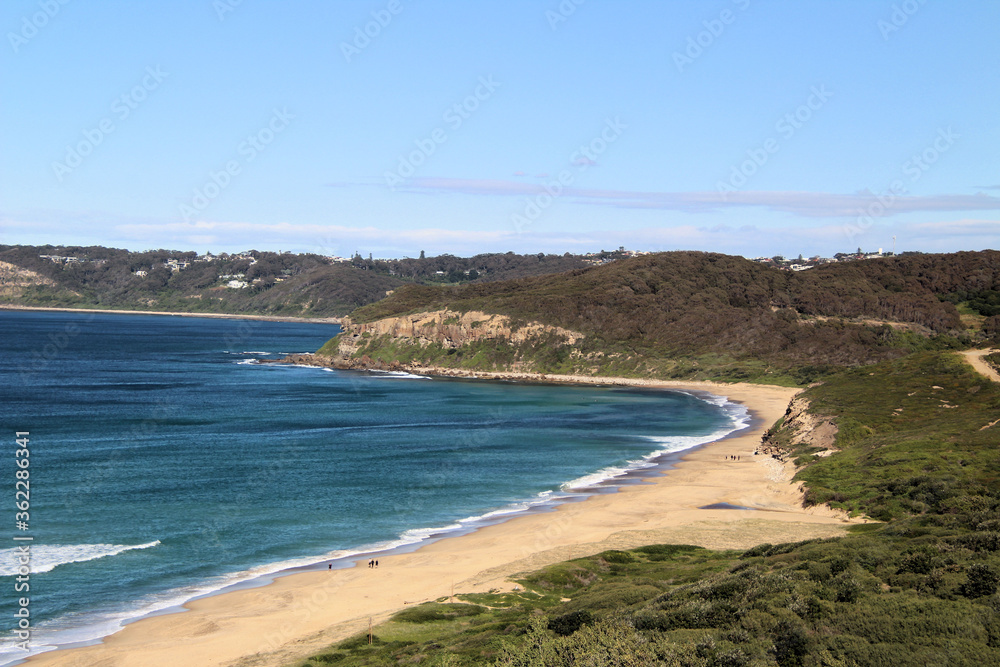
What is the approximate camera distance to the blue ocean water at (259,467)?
138ft

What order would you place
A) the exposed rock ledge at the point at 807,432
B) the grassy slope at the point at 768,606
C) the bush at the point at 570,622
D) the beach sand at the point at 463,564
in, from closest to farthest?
the grassy slope at the point at 768,606, the bush at the point at 570,622, the beach sand at the point at 463,564, the exposed rock ledge at the point at 807,432

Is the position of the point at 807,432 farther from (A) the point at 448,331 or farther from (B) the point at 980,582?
(A) the point at 448,331

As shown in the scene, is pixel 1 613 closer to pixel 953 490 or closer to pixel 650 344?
pixel 953 490

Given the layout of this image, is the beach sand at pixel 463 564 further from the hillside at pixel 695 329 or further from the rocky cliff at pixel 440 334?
the rocky cliff at pixel 440 334

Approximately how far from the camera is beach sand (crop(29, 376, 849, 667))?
3222cm

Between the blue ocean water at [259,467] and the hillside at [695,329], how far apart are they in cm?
2664

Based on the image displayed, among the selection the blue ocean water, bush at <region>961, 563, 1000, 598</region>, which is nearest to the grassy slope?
bush at <region>961, 563, 1000, 598</region>

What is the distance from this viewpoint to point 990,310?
561 feet

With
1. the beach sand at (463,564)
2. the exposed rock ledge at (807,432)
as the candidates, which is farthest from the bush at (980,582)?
the exposed rock ledge at (807,432)

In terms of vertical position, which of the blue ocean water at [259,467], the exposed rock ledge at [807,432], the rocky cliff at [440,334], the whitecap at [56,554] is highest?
the rocky cliff at [440,334]

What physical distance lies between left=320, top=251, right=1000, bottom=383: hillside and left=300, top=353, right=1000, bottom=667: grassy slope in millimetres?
110500

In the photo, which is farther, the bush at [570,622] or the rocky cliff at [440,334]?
the rocky cliff at [440,334]

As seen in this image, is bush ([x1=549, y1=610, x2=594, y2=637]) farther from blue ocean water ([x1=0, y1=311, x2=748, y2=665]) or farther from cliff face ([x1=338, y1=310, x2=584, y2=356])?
cliff face ([x1=338, y1=310, x2=584, y2=356])

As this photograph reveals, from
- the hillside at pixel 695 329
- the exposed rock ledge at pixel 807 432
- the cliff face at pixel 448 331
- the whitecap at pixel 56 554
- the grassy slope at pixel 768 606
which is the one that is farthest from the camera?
the cliff face at pixel 448 331
